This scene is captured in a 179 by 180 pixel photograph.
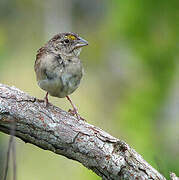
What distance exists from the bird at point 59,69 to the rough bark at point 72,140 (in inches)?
12.0

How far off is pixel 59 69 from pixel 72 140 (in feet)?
3.12

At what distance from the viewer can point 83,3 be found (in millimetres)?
14531

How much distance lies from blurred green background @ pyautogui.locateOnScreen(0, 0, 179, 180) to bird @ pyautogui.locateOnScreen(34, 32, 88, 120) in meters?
1.22

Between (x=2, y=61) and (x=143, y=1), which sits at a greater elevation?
(x=143, y=1)

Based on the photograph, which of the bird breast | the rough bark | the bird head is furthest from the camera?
the bird head

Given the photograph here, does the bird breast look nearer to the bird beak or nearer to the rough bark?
the bird beak

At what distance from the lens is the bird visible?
530 centimetres

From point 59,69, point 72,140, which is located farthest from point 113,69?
point 72,140

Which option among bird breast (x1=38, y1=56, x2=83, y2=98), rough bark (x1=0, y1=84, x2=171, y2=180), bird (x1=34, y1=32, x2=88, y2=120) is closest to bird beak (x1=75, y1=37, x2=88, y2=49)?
bird (x1=34, y1=32, x2=88, y2=120)

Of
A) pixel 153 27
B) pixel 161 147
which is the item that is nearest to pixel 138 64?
pixel 153 27

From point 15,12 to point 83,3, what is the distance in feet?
6.52

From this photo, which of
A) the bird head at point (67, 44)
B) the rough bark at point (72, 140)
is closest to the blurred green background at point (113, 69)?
the rough bark at point (72, 140)

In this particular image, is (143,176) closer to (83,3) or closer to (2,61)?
(2,61)

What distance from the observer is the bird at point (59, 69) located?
5.30 metres
